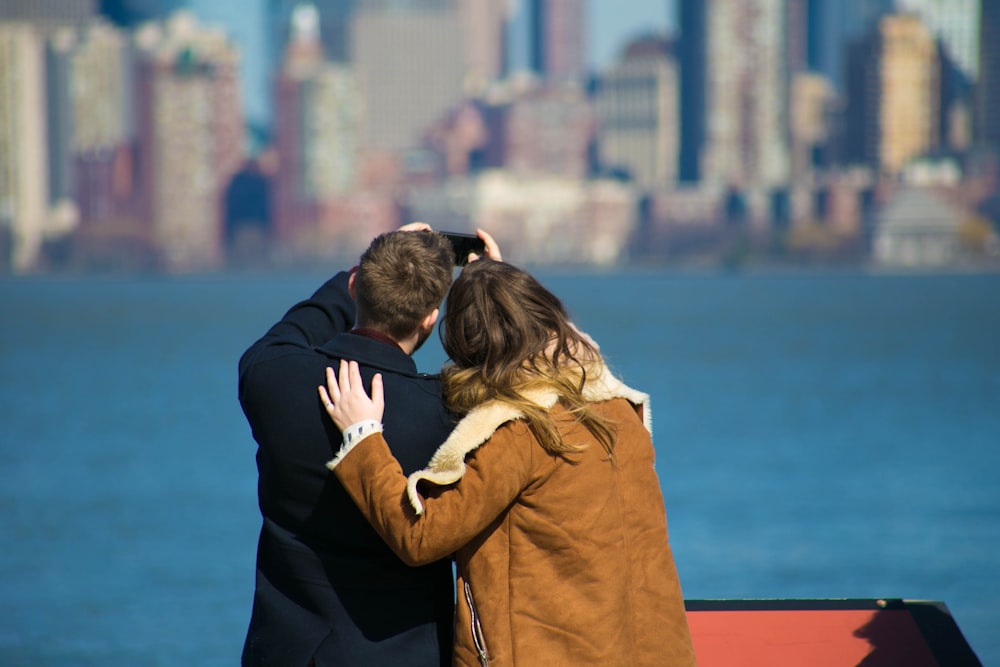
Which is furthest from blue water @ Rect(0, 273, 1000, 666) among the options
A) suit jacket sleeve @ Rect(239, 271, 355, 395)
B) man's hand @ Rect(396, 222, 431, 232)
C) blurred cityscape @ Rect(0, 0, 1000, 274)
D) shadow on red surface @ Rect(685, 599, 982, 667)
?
blurred cityscape @ Rect(0, 0, 1000, 274)

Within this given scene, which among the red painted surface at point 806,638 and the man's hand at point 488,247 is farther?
the red painted surface at point 806,638

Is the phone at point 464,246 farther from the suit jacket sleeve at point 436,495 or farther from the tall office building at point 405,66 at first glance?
the tall office building at point 405,66

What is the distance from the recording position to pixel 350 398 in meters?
2.69

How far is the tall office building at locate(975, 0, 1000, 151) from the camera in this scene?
150 meters

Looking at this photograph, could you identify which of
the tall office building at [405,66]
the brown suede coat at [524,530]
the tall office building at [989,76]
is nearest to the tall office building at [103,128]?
the tall office building at [405,66]

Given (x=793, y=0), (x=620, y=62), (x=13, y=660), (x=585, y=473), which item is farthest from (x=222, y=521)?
(x=793, y=0)

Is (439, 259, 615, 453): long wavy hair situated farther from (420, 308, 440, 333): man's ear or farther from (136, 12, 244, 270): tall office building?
(136, 12, 244, 270): tall office building

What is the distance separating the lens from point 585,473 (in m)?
2.69

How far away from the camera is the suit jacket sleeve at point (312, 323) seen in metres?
2.87

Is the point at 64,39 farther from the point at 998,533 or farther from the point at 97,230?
the point at 998,533

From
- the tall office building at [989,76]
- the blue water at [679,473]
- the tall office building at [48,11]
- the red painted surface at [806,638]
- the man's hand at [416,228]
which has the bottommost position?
the blue water at [679,473]

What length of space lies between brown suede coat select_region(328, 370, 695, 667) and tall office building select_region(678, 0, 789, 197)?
→ 154334 millimetres

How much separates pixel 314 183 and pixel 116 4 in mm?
52862

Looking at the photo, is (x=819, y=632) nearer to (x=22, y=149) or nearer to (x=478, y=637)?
(x=478, y=637)
